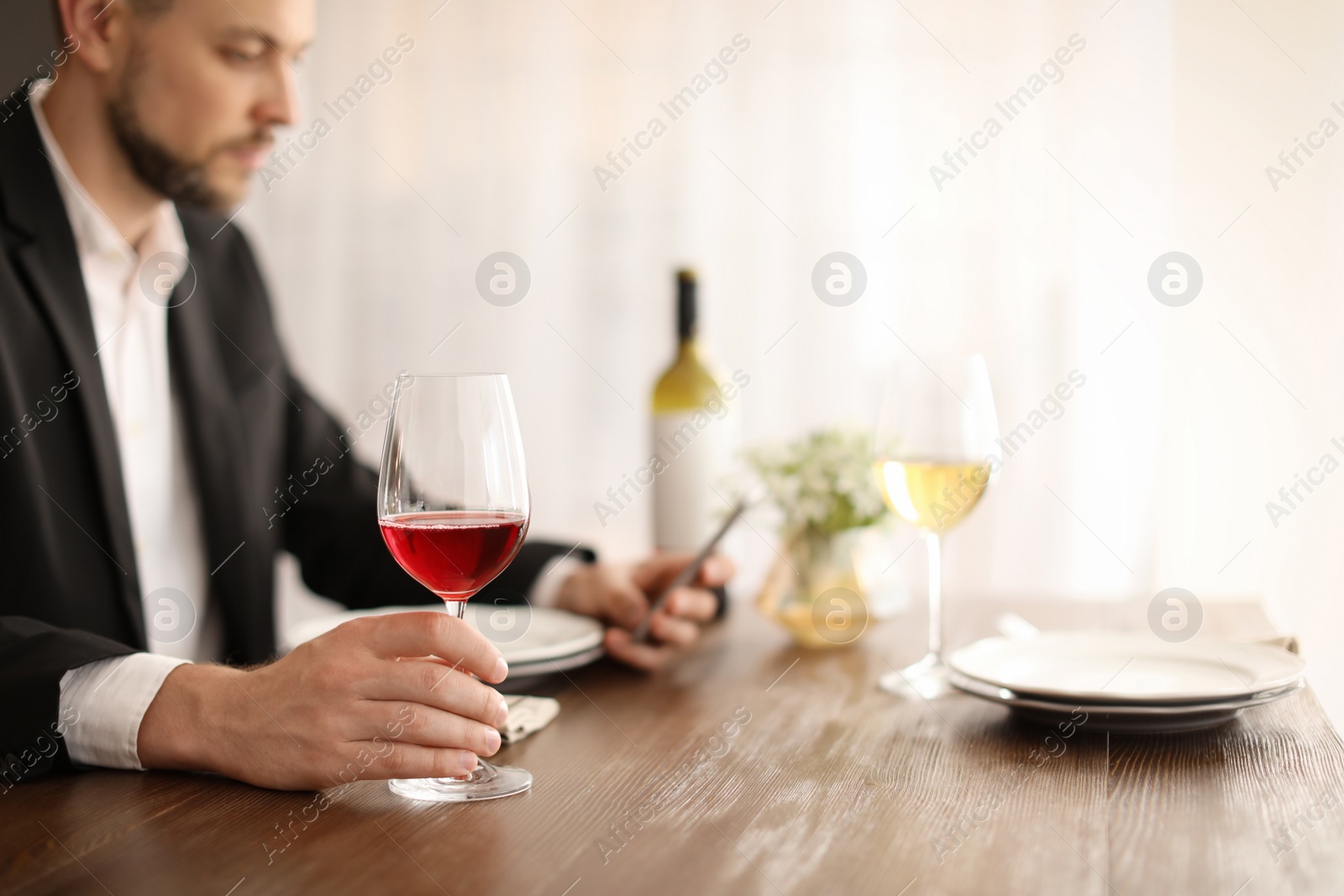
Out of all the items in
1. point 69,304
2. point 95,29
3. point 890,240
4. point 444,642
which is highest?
point 95,29

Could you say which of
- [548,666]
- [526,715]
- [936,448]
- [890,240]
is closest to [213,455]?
[548,666]

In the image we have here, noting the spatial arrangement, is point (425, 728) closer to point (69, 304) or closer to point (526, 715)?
point (526, 715)

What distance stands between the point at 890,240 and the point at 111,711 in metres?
2.63

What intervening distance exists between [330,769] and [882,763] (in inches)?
17.3

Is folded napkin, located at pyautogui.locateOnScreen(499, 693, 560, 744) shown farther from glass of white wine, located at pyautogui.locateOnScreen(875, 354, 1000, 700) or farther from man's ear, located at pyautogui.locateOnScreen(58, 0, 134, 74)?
man's ear, located at pyautogui.locateOnScreen(58, 0, 134, 74)

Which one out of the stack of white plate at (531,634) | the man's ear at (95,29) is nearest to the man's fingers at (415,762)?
the stack of white plate at (531,634)

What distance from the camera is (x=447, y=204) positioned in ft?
11.7

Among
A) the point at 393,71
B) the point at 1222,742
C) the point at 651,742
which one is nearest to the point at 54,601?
the point at 651,742

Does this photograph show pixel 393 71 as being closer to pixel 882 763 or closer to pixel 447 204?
pixel 447 204

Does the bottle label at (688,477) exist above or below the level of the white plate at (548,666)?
above

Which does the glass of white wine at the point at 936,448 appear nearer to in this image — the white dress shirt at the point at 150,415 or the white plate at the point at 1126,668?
the white plate at the point at 1126,668

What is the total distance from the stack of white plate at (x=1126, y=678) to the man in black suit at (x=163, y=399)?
393 mm

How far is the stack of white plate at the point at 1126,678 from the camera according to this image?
887 millimetres

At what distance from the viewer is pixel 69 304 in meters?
1.46
